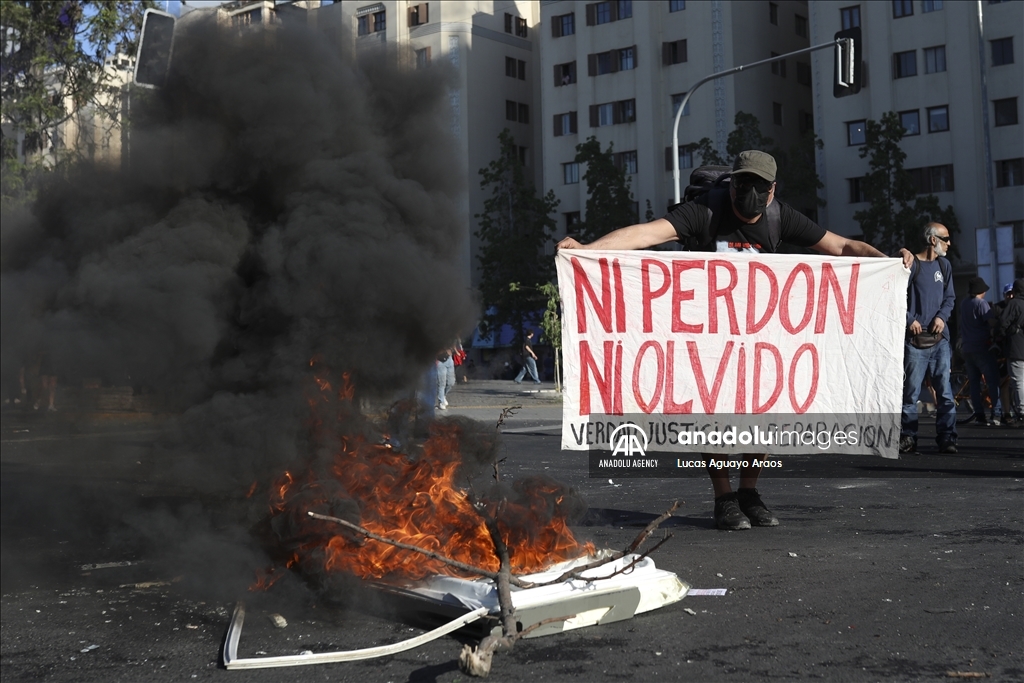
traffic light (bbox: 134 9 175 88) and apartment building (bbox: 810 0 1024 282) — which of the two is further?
apartment building (bbox: 810 0 1024 282)

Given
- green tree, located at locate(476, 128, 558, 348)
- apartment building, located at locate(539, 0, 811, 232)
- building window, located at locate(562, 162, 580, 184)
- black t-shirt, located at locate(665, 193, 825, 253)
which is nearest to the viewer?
black t-shirt, located at locate(665, 193, 825, 253)

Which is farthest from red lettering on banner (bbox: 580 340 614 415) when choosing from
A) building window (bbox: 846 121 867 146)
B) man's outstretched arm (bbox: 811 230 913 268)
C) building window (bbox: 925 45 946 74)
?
building window (bbox: 846 121 867 146)

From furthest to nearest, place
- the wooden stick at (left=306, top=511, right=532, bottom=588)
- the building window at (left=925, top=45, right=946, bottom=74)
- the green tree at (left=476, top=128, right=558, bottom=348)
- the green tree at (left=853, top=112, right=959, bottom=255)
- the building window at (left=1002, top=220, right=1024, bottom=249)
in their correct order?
the green tree at (left=476, top=128, right=558, bottom=348)
the building window at (left=925, top=45, right=946, bottom=74)
the building window at (left=1002, top=220, right=1024, bottom=249)
the green tree at (left=853, top=112, right=959, bottom=255)
the wooden stick at (left=306, top=511, right=532, bottom=588)

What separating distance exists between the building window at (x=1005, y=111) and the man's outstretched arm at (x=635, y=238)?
134 ft

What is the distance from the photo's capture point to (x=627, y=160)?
51.3 meters

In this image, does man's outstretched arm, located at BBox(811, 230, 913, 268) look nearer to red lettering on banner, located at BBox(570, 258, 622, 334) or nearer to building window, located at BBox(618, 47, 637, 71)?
red lettering on banner, located at BBox(570, 258, 622, 334)

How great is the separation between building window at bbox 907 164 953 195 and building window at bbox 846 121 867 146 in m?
2.65

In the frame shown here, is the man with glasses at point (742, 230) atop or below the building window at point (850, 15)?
below

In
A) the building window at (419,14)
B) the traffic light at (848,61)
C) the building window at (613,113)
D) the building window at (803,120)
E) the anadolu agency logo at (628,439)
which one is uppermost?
the building window at (419,14)

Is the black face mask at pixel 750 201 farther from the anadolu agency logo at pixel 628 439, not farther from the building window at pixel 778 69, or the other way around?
the building window at pixel 778 69

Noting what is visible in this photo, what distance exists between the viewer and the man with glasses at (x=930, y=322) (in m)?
9.24

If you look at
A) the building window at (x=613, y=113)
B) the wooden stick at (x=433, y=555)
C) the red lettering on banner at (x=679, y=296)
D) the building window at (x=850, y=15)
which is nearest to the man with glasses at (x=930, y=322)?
the red lettering on banner at (x=679, y=296)

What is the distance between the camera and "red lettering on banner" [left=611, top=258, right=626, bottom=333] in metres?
5.20

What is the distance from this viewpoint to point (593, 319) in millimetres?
5203
